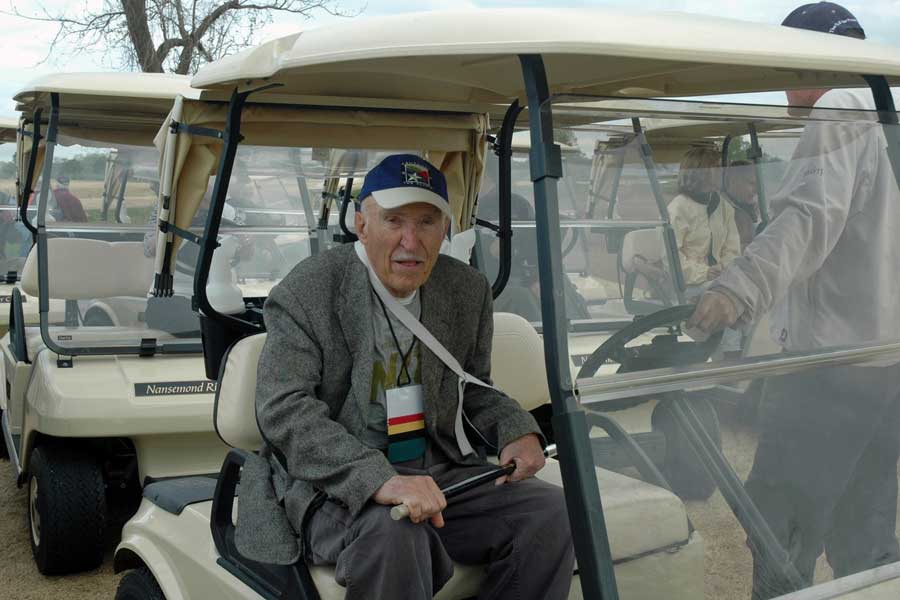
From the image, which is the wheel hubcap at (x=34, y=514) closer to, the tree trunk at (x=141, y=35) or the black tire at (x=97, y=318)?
the black tire at (x=97, y=318)

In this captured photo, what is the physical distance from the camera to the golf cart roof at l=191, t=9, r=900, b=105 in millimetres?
1570

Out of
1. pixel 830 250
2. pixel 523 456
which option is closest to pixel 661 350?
pixel 830 250

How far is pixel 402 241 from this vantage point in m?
2.30

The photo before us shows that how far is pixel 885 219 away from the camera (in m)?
2.05

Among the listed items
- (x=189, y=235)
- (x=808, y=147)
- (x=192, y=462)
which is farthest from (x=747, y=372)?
(x=192, y=462)

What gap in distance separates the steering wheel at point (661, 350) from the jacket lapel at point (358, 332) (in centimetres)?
66

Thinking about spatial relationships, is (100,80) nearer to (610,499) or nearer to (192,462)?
(192,462)

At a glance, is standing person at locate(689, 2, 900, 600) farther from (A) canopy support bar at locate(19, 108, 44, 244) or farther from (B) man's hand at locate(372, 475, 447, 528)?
(A) canopy support bar at locate(19, 108, 44, 244)

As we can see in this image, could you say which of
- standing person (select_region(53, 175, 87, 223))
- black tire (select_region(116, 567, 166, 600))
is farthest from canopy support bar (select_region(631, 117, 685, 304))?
standing person (select_region(53, 175, 87, 223))

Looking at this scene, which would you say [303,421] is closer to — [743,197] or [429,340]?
[429,340]

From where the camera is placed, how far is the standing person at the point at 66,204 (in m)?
4.66

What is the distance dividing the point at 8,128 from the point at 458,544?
21.3 feet

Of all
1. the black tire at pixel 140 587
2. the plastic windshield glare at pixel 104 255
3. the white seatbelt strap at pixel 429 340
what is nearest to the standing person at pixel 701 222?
the white seatbelt strap at pixel 429 340

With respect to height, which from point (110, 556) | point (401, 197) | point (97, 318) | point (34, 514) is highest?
point (401, 197)
